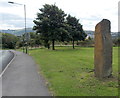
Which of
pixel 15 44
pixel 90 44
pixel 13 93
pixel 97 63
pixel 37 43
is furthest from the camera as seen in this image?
pixel 15 44

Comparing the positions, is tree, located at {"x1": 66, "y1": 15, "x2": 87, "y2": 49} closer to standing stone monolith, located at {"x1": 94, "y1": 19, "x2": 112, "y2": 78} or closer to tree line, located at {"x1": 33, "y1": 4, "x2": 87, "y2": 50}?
tree line, located at {"x1": 33, "y1": 4, "x2": 87, "y2": 50}

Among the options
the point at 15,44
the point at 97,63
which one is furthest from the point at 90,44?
the point at 97,63

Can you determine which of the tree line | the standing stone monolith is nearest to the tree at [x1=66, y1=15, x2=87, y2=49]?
the tree line

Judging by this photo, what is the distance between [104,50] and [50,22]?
3280 centimetres

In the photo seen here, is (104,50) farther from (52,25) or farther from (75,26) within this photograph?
(75,26)

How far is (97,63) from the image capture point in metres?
10.6

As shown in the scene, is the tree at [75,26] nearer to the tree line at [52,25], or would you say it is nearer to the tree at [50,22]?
the tree line at [52,25]

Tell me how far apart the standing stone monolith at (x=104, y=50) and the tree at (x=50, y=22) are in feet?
101

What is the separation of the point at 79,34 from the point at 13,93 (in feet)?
133

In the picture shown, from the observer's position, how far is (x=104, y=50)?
1008 cm

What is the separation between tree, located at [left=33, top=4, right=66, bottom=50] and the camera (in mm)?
41438

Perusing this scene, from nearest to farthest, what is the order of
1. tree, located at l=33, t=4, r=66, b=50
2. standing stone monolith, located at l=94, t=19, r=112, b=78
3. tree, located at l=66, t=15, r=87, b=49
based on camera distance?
standing stone monolith, located at l=94, t=19, r=112, b=78
tree, located at l=33, t=4, r=66, b=50
tree, located at l=66, t=15, r=87, b=49

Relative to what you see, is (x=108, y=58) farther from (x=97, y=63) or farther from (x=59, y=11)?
(x=59, y=11)

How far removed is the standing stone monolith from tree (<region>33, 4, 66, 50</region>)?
30820mm
